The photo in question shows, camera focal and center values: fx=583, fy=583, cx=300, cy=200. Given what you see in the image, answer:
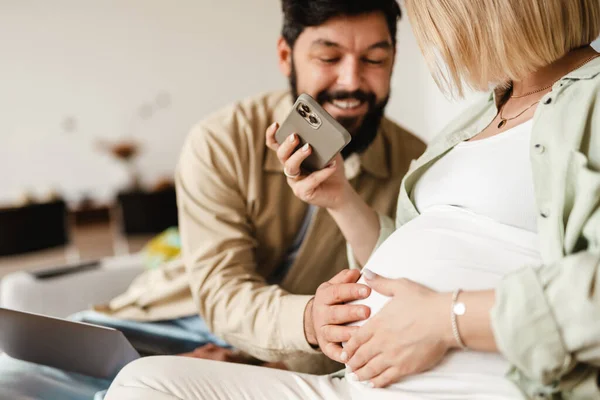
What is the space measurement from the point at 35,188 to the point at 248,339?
420 centimetres

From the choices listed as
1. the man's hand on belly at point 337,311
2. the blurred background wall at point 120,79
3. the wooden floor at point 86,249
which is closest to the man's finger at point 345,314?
the man's hand on belly at point 337,311

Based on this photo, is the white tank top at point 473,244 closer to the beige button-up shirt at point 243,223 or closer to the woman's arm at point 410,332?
the woman's arm at point 410,332

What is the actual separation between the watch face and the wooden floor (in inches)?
146

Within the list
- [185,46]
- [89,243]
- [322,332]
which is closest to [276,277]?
[322,332]

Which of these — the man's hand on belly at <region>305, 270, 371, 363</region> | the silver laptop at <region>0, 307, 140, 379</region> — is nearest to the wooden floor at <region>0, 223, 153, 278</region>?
the silver laptop at <region>0, 307, 140, 379</region>

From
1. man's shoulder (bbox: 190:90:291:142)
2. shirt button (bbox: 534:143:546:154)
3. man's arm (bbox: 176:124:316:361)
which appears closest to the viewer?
shirt button (bbox: 534:143:546:154)

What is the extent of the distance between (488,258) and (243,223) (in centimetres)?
68

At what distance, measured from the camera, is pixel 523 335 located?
1.98ft

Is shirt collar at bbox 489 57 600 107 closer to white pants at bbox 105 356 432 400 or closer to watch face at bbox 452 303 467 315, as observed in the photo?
watch face at bbox 452 303 467 315

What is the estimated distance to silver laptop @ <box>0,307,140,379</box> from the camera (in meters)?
1.03

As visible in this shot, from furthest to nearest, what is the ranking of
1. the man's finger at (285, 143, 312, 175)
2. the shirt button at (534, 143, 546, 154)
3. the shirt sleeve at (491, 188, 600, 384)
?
the man's finger at (285, 143, 312, 175)
the shirt button at (534, 143, 546, 154)
the shirt sleeve at (491, 188, 600, 384)

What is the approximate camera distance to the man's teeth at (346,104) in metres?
1.25

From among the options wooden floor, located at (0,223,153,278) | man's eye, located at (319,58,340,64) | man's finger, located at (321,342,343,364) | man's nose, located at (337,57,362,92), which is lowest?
wooden floor, located at (0,223,153,278)

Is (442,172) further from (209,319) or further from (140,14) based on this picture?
(140,14)
